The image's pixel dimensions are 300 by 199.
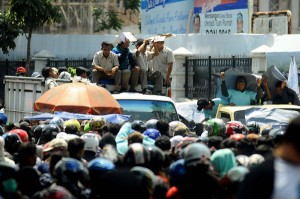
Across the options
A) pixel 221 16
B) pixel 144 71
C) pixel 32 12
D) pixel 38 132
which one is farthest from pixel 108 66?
pixel 221 16

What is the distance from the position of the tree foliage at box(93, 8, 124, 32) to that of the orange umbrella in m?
28.1

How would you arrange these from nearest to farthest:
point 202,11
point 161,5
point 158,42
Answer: point 158,42
point 202,11
point 161,5

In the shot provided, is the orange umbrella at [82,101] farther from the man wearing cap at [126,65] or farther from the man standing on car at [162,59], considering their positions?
the man standing on car at [162,59]

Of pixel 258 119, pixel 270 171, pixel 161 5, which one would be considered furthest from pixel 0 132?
pixel 161 5

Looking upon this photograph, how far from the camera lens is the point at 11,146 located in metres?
14.2

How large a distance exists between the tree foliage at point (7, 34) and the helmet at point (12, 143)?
74.0 ft

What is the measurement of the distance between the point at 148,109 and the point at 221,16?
1856 centimetres

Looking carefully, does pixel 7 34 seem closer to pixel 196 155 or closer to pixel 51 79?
pixel 51 79

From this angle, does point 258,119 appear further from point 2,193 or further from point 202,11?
point 202,11

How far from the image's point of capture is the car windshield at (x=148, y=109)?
813 inches

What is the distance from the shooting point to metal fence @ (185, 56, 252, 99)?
107ft

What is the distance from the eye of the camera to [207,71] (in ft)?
110

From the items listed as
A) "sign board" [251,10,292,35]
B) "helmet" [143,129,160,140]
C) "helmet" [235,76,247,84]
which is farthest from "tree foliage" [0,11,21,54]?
"helmet" [143,129,160,140]

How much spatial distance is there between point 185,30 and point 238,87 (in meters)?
19.1
